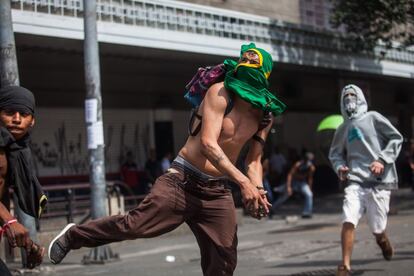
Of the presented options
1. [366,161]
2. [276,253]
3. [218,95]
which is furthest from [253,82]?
[276,253]

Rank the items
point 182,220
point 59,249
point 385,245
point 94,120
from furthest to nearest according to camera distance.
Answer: point 94,120, point 385,245, point 182,220, point 59,249

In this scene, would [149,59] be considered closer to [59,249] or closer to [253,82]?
[253,82]

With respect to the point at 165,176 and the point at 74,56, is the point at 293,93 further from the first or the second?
the point at 165,176

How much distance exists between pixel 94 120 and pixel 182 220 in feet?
18.8

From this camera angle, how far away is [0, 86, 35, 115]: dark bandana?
14.9 ft

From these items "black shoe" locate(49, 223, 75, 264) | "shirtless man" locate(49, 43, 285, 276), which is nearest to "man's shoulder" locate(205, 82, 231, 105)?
"shirtless man" locate(49, 43, 285, 276)

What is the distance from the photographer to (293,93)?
80.0ft

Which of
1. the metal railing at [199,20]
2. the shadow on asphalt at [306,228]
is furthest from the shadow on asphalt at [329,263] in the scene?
the metal railing at [199,20]

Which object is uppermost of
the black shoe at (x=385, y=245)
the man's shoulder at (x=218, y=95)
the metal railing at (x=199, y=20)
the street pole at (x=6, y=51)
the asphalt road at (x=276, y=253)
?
the metal railing at (x=199, y=20)

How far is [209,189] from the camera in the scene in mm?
4906

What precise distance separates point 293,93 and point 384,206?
17.2 metres

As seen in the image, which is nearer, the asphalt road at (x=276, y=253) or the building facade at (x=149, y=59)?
the asphalt road at (x=276, y=253)

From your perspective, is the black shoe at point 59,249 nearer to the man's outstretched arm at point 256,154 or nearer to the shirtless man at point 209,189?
the shirtless man at point 209,189

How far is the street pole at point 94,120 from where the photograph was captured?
33.4 feet
